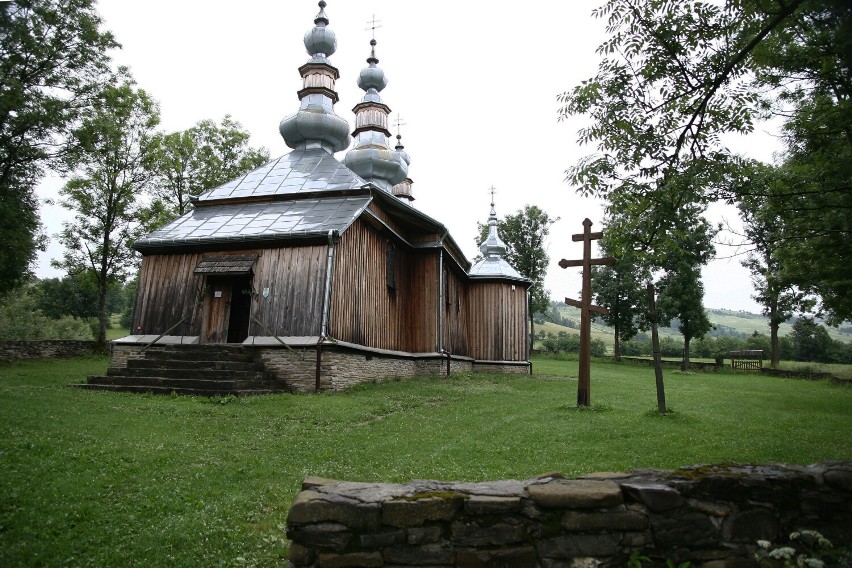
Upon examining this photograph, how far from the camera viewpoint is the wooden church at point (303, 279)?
13914mm

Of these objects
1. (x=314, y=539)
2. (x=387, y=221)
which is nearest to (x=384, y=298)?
(x=387, y=221)

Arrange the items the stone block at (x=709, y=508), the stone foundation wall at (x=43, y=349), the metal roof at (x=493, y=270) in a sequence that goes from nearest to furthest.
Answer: the stone block at (x=709, y=508)
the stone foundation wall at (x=43, y=349)
the metal roof at (x=493, y=270)

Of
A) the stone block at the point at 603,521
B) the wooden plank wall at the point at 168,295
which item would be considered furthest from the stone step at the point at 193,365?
the stone block at the point at 603,521

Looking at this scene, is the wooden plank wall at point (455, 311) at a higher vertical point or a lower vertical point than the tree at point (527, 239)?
lower

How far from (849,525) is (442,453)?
14.8 feet

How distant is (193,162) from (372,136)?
10627mm

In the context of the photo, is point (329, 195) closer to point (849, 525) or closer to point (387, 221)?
point (387, 221)

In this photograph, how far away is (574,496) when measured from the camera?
3.90 m

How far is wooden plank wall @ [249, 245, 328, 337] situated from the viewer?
563 inches

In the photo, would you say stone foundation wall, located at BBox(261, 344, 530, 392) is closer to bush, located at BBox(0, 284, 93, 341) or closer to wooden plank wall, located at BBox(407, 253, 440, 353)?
wooden plank wall, located at BBox(407, 253, 440, 353)

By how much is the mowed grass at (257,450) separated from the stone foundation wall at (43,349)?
38.1 feet

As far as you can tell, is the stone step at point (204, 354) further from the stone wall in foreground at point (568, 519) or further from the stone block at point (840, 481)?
the stone block at point (840, 481)

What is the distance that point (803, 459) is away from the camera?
7086 millimetres

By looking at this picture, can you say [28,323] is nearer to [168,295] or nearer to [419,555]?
[168,295]
